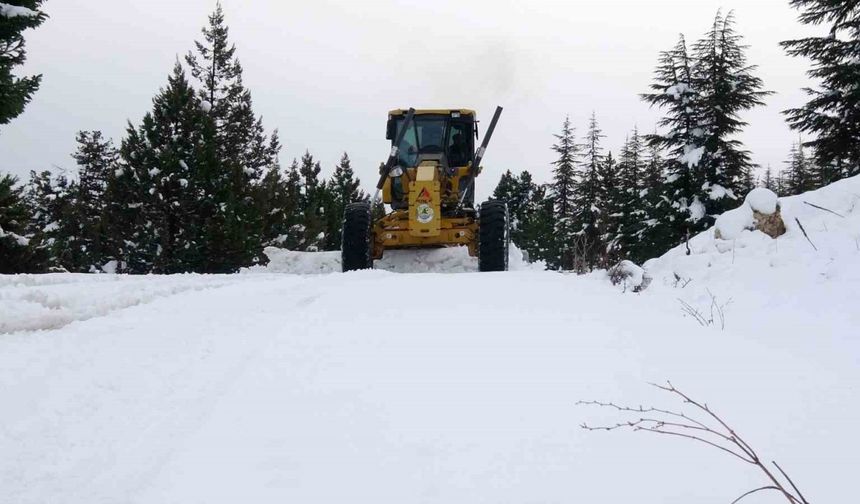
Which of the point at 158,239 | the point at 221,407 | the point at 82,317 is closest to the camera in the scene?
the point at 221,407

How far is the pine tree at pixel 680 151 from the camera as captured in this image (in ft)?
69.8

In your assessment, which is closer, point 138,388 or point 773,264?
point 138,388

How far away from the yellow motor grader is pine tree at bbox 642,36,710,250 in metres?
12.7

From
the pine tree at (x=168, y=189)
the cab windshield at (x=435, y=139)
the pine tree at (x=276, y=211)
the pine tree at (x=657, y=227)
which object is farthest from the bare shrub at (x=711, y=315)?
the pine tree at (x=276, y=211)

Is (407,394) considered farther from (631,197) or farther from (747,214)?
(631,197)

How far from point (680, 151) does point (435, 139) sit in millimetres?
14954

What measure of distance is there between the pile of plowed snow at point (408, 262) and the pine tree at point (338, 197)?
19623 millimetres

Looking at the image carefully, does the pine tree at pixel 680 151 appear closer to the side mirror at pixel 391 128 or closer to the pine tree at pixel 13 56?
the side mirror at pixel 391 128

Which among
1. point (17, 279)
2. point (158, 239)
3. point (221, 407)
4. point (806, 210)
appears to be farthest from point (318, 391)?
point (158, 239)

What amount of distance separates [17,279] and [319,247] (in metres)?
25.2

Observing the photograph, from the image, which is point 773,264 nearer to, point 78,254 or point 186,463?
point 186,463

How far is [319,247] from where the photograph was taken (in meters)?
30.4

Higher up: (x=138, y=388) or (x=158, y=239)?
(x=158, y=239)

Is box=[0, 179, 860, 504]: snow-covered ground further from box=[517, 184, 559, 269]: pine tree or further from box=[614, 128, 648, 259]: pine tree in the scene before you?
box=[517, 184, 559, 269]: pine tree
